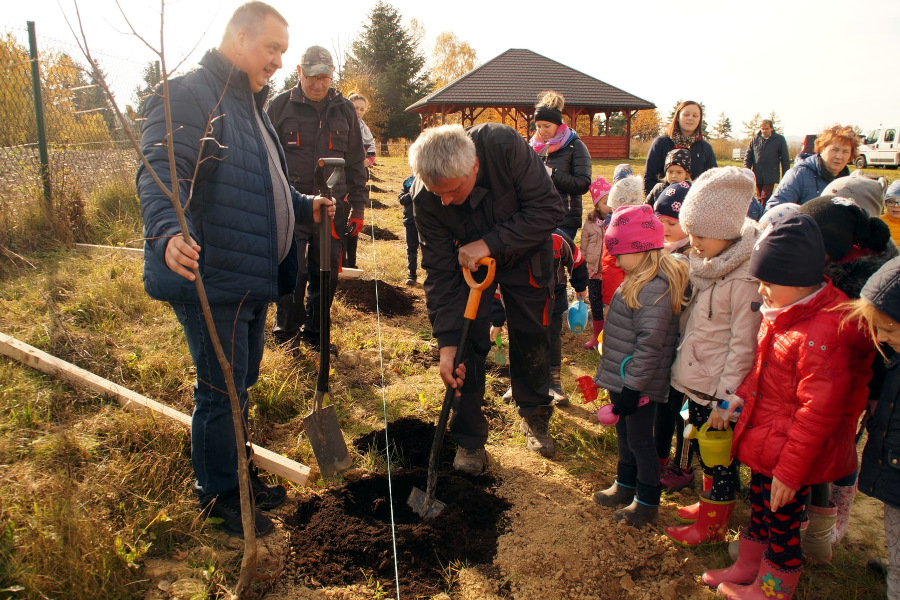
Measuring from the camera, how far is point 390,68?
34469 millimetres

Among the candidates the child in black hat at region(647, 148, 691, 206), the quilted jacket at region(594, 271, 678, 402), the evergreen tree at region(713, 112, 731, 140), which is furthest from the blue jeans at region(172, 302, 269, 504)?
the evergreen tree at region(713, 112, 731, 140)

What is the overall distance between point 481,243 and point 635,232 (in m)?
0.72

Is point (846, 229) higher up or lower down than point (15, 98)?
lower down

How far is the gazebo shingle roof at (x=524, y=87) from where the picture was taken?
26.4m

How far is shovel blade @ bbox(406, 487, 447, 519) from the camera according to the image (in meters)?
2.76

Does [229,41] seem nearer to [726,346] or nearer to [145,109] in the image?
[145,109]

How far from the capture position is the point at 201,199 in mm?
2258

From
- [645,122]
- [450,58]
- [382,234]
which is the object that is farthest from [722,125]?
[382,234]

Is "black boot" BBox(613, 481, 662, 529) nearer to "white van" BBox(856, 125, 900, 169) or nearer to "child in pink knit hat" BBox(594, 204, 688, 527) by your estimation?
"child in pink knit hat" BBox(594, 204, 688, 527)

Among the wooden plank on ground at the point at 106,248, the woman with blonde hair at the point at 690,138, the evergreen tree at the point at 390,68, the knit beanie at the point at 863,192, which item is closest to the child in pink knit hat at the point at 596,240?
the woman with blonde hair at the point at 690,138

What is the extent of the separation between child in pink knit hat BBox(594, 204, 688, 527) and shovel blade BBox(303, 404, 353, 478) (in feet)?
4.76

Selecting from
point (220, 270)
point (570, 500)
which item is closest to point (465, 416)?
point (570, 500)

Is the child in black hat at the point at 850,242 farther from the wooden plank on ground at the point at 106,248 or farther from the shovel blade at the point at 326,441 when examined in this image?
the wooden plank on ground at the point at 106,248

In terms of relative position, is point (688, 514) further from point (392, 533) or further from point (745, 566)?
point (392, 533)
